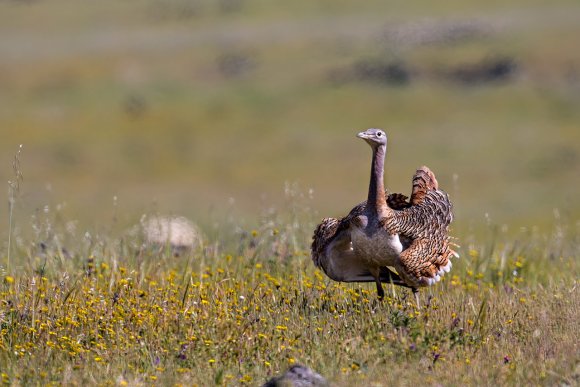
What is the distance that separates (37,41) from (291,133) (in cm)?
1800

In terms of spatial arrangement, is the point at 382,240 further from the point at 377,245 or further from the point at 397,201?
the point at 397,201

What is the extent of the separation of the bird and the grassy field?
0.17 metres

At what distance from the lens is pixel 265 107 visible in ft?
A: 111

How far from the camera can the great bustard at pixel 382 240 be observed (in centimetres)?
687

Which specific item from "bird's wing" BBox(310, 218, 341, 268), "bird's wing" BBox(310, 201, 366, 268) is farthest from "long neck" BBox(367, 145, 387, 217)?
"bird's wing" BBox(310, 218, 341, 268)

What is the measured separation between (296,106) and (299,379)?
1136 inches

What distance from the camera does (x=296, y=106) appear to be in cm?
3381

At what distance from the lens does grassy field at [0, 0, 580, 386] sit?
19.8ft

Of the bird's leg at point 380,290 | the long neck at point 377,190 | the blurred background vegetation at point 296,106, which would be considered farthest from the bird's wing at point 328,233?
the blurred background vegetation at point 296,106

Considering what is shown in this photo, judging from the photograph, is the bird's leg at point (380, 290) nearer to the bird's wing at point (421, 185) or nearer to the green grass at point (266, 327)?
the green grass at point (266, 327)

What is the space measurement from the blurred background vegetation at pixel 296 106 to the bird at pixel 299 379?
14.3 m

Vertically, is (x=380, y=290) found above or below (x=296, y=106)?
below

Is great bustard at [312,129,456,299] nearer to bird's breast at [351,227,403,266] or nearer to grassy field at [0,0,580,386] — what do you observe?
bird's breast at [351,227,403,266]

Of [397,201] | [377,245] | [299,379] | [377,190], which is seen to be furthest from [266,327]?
[397,201]
